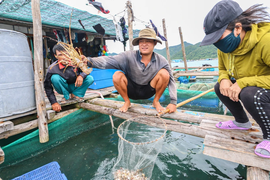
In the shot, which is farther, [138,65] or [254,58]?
[138,65]

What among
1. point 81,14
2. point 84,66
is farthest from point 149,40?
point 81,14

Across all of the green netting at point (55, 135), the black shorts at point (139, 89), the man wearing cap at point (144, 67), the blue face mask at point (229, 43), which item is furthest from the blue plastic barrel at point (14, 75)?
the blue face mask at point (229, 43)

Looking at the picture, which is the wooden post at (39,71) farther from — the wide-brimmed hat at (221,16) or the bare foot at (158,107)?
the wide-brimmed hat at (221,16)

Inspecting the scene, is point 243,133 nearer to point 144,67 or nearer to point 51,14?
point 144,67

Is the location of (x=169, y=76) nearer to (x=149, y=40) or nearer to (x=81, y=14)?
(x=149, y=40)

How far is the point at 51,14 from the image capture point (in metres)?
5.21

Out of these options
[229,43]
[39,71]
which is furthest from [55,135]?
[229,43]

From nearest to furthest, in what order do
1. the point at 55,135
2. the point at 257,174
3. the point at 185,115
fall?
the point at 257,174, the point at 185,115, the point at 55,135

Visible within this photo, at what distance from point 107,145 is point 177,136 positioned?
56.5 inches

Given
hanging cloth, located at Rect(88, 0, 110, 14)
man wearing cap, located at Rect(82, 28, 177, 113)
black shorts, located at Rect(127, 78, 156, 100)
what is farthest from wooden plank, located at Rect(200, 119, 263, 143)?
hanging cloth, located at Rect(88, 0, 110, 14)

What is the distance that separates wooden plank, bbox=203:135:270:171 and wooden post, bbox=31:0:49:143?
2586 millimetres

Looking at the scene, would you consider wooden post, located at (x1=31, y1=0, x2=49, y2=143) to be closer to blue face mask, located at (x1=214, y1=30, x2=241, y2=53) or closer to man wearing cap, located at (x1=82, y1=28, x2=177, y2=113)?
man wearing cap, located at (x1=82, y1=28, x2=177, y2=113)

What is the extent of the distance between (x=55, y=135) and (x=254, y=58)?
10.9 ft

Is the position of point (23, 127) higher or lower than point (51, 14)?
lower
